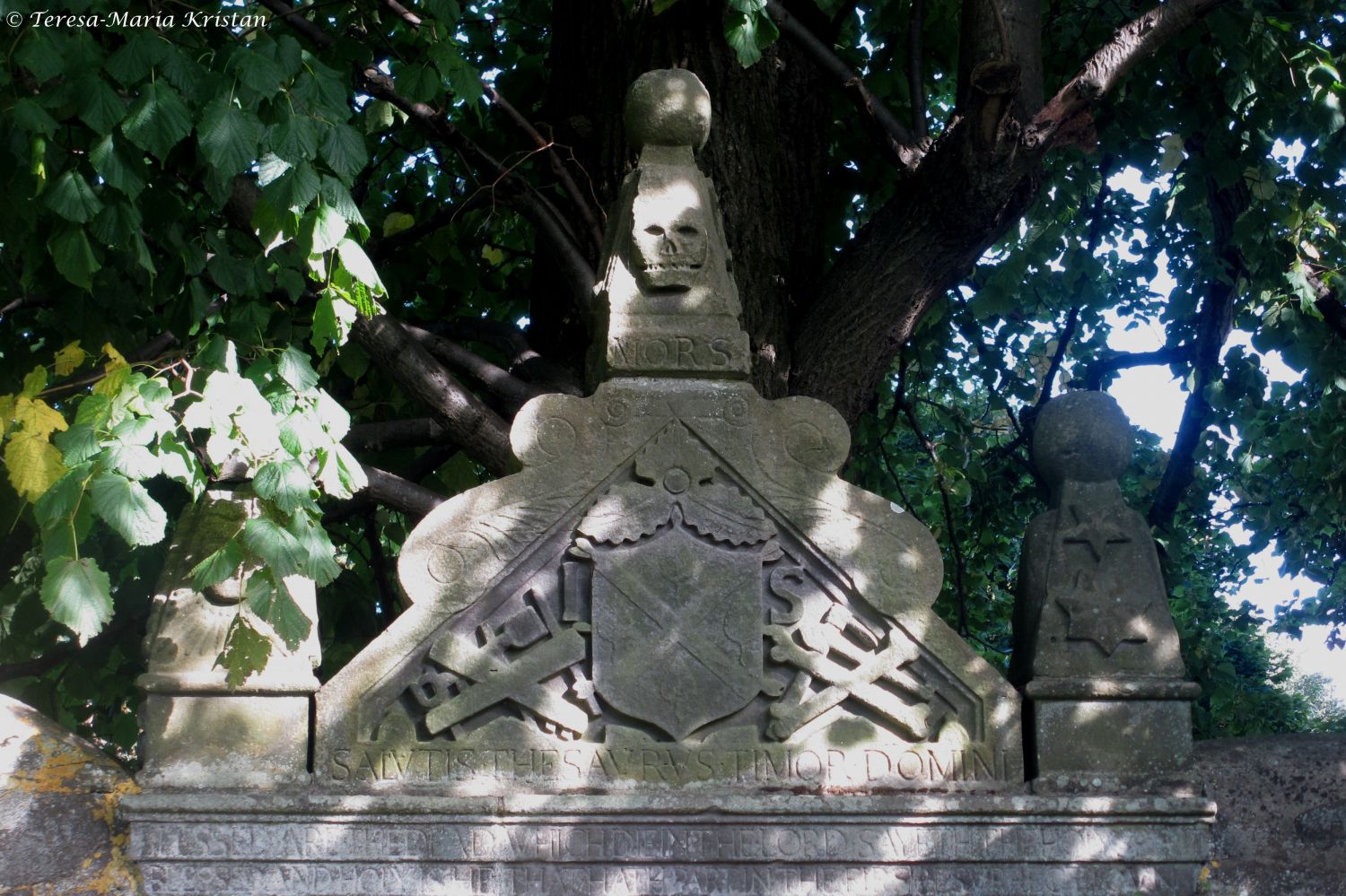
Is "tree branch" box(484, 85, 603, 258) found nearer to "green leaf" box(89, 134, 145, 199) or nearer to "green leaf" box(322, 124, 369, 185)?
"green leaf" box(322, 124, 369, 185)

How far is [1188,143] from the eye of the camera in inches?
288

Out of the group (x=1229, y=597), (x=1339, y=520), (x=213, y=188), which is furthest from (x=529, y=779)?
(x=1229, y=597)

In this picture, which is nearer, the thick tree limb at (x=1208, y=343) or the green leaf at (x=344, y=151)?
the green leaf at (x=344, y=151)

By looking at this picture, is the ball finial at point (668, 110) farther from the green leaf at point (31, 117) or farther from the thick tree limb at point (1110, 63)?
the green leaf at point (31, 117)

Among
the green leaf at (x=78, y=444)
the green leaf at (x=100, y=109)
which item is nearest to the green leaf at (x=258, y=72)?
the green leaf at (x=100, y=109)

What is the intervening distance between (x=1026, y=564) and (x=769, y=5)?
7.49 feet

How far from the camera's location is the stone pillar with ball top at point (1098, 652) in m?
4.37

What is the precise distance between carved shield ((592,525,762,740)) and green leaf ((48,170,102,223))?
1566mm

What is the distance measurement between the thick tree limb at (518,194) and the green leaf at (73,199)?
157 cm

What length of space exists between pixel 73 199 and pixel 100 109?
238mm

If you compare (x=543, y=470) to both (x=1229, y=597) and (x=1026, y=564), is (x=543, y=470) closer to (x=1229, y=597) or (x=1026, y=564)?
(x=1026, y=564)

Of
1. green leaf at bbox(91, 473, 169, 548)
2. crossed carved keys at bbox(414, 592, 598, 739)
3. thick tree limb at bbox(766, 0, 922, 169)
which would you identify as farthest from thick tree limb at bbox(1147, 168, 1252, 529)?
green leaf at bbox(91, 473, 169, 548)

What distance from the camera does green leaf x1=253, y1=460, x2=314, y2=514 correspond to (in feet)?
12.8

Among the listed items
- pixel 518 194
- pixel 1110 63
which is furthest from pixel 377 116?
pixel 1110 63
